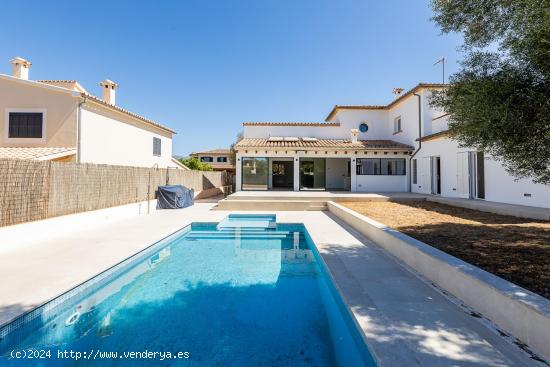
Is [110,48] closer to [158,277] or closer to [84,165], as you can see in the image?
[84,165]

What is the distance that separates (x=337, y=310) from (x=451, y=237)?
172 inches

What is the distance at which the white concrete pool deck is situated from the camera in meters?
2.90

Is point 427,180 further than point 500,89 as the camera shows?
Yes

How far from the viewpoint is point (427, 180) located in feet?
58.3

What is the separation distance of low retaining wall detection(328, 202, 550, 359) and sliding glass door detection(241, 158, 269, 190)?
16.1 metres

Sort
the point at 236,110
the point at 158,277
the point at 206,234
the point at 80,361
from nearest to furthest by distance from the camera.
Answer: the point at 80,361 → the point at 158,277 → the point at 206,234 → the point at 236,110

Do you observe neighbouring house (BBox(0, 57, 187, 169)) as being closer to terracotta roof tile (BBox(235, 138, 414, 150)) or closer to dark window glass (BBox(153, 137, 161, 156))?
dark window glass (BBox(153, 137, 161, 156))

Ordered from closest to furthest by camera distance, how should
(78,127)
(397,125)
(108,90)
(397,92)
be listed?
(78,127) → (108,90) → (397,125) → (397,92)

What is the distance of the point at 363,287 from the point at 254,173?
1753 centimetres

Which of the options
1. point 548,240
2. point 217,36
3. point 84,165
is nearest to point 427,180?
A: point 548,240

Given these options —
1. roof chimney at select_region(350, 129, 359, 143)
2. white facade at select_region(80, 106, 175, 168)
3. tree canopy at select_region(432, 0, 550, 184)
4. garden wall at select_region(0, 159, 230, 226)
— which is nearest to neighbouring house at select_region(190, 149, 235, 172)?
white facade at select_region(80, 106, 175, 168)

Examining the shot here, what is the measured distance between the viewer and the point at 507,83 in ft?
14.3

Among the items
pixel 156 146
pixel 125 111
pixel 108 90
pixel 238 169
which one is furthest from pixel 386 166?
pixel 108 90

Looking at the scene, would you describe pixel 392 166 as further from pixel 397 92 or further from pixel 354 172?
pixel 397 92
